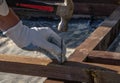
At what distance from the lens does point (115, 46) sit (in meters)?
3.46

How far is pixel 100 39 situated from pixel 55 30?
1.09 m

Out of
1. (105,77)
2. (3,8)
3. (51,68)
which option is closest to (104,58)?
(105,77)

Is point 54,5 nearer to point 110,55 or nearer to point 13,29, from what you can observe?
point 13,29

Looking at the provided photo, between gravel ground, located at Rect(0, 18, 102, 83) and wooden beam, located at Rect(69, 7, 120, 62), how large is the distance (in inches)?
15.5

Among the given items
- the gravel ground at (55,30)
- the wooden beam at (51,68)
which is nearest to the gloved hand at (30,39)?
the wooden beam at (51,68)

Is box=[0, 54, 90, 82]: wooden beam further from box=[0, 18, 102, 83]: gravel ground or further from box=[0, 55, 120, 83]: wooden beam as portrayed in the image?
box=[0, 18, 102, 83]: gravel ground

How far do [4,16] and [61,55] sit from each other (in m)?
0.44

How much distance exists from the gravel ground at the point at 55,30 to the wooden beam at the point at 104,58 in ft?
1.80

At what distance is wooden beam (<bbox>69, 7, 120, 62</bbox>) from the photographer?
2578 mm

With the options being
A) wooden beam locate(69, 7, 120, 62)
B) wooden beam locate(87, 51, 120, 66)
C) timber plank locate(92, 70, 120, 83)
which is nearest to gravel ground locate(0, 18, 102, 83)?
wooden beam locate(69, 7, 120, 62)

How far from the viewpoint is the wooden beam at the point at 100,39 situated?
8.46 ft

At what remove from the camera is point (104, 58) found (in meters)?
2.48

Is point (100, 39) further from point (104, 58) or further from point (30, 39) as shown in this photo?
point (30, 39)

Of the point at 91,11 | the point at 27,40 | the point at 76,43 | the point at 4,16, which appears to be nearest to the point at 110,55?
the point at 27,40
